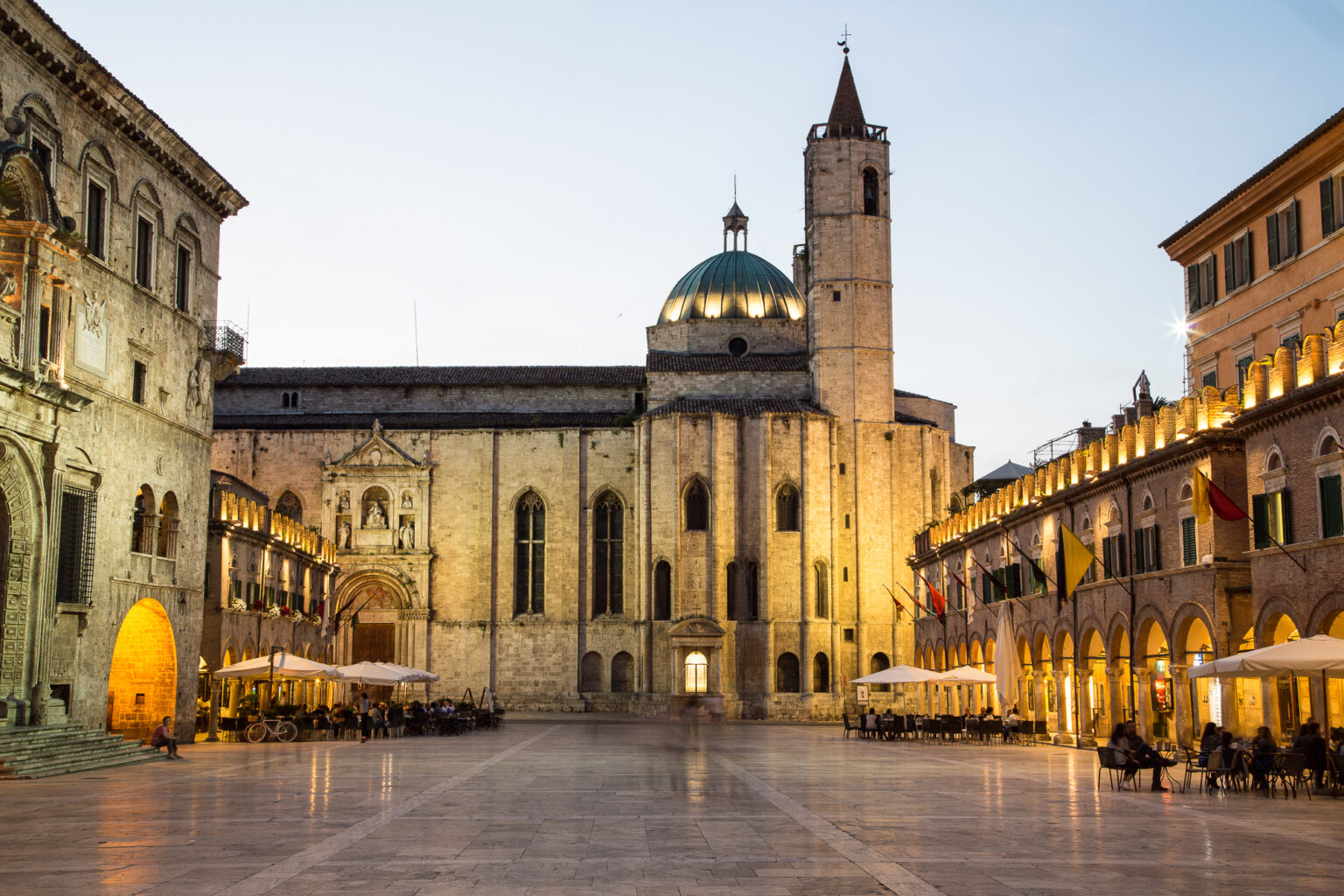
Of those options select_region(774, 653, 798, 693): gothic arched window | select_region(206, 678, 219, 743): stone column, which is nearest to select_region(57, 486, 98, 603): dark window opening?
select_region(206, 678, 219, 743): stone column

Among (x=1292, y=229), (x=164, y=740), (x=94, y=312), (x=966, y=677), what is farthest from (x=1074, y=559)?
(x=94, y=312)

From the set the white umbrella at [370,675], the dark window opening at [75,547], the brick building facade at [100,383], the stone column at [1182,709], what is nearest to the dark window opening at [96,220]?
the brick building facade at [100,383]

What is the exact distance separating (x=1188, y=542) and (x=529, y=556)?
43.6 m

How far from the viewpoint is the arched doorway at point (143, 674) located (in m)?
35.0

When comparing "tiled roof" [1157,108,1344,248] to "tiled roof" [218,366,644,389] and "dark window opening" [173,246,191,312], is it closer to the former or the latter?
"dark window opening" [173,246,191,312]

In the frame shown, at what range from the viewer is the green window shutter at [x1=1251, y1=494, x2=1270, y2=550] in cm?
2730

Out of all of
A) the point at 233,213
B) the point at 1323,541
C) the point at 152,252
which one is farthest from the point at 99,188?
the point at 1323,541

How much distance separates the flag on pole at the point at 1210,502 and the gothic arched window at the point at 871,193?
42.0m

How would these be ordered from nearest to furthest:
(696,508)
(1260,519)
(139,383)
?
(1260,519) < (139,383) < (696,508)

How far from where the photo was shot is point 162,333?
115 ft

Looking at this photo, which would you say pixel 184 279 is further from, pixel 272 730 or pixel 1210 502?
pixel 1210 502

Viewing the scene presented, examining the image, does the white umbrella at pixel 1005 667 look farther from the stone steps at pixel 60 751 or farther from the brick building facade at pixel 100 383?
the brick building facade at pixel 100 383

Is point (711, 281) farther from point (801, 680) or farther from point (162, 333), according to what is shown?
point (162, 333)

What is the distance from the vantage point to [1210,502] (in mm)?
27266
